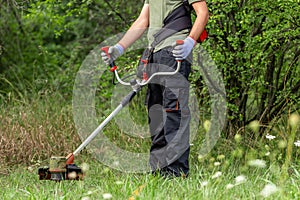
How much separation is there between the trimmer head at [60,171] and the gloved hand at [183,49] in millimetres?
1053

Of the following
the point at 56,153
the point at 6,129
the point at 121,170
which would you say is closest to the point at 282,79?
the point at 121,170

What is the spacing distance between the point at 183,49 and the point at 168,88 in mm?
399

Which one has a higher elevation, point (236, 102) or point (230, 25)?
point (230, 25)

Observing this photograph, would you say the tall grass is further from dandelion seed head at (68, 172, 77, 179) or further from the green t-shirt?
the green t-shirt

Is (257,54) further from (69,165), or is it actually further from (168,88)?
(69,165)

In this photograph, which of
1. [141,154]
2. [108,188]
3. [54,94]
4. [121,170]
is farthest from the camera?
[54,94]

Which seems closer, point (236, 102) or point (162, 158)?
point (162, 158)

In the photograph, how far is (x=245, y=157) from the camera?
15.5 feet

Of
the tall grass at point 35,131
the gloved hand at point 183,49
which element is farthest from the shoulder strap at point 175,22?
the tall grass at point 35,131

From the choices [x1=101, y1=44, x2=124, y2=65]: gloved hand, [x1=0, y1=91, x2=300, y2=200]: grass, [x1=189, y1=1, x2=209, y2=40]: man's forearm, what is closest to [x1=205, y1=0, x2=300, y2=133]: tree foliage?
[x1=0, y1=91, x2=300, y2=200]: grass

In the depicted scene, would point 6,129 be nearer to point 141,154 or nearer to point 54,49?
point 141,154

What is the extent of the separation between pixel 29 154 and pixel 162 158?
1.61m

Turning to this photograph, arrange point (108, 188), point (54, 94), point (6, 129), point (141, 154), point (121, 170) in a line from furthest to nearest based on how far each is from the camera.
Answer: point (54, 94)
point (6, 129)
point (141, 154)
point (121, 170)
point (108, 188)

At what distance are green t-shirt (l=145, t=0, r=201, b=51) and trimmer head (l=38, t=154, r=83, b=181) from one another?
1.01 m
